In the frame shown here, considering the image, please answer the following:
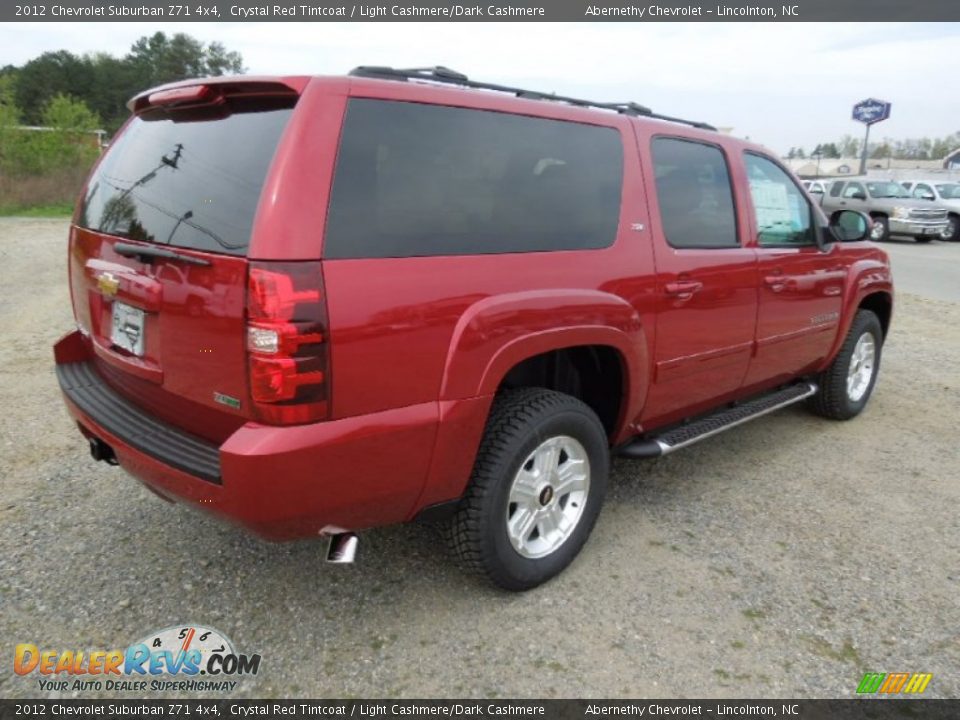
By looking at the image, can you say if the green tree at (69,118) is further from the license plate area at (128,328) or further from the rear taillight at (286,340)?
the rear taillight at (286,340)

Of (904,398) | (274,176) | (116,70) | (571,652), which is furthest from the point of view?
(116,70)

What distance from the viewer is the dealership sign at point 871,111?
41219 mm

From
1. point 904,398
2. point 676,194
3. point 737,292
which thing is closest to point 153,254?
point 676,194

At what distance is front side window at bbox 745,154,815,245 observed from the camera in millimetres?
3887

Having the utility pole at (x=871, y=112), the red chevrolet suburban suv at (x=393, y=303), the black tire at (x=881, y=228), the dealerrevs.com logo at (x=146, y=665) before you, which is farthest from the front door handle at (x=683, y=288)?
the utility pole at (x=871, y=112)

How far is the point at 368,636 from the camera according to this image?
2545 mm

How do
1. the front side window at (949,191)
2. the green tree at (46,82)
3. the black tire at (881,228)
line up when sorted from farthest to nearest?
the green tree at (46,82) < the front side window at (949,191) < the black tire at (881,228)

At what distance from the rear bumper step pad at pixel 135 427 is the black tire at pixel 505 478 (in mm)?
908

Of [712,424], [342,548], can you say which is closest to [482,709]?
[342,548]

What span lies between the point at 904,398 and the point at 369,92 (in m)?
5.16

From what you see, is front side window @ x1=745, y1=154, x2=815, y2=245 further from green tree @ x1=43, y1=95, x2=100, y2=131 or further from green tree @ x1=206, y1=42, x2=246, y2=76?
green tree @ x1=206, y1=42, x2=246, y2=76

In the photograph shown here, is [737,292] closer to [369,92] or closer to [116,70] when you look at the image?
[369,92]

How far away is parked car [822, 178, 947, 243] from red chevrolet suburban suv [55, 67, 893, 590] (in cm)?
1935

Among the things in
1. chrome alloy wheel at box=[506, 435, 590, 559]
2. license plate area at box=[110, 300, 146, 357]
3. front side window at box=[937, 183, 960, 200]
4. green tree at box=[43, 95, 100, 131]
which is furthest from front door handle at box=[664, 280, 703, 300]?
green tree at box=[43, 95, 100, 131]
